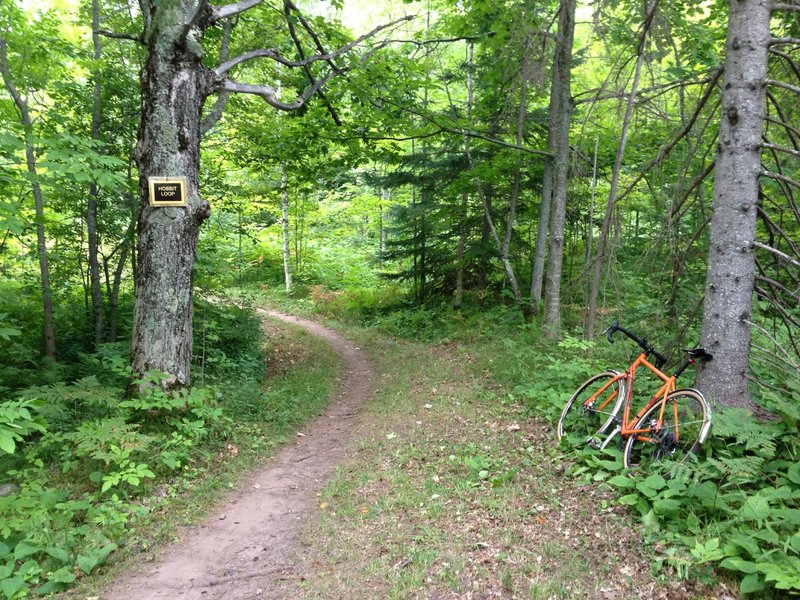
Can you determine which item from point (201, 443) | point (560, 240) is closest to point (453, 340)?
point (560, 240)

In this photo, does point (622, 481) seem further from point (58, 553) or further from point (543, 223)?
point (543, 223)

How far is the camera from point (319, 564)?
159 inches

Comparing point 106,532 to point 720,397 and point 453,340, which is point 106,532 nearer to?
point 720,397

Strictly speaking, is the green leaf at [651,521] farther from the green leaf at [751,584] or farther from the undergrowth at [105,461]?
the undergrowth at [105,461]

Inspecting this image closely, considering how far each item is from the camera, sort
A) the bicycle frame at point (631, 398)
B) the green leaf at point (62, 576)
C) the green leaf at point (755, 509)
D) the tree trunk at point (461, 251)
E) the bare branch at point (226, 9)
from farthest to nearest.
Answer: the tree trunk at point (461, 251)
the bare branch at point (226, 9)
the bicycle frame at point (631, 398)
the green leaf at point (62, 576)
the green leaf at point (755, 509)

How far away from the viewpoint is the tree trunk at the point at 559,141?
8688 mm

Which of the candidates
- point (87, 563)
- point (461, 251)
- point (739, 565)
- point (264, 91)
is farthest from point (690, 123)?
point (461, 251)

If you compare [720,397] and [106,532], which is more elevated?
[720,397]

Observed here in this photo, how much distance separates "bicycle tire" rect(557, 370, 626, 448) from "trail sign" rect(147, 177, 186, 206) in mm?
5664

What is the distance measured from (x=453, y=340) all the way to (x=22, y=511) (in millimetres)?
9640

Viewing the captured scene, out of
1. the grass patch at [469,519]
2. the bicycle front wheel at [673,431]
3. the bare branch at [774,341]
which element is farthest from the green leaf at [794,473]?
the grass patch at [469,519]

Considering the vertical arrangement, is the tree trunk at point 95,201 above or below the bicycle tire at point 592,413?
above

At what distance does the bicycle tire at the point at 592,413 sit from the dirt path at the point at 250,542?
3.12 m

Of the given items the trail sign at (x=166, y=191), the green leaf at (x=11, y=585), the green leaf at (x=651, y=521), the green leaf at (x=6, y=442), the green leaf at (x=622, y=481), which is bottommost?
the green leaf at (x=11, y=585)
